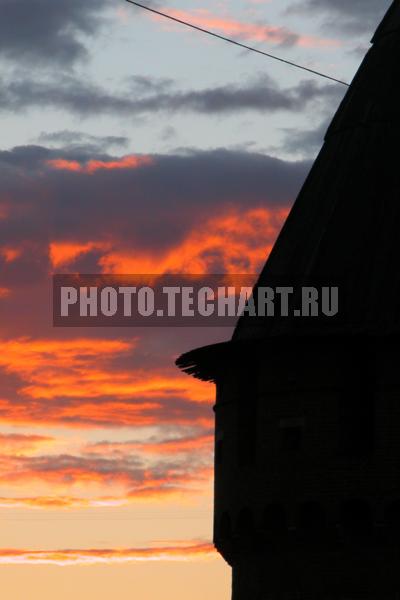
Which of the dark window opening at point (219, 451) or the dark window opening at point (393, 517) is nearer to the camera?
the dark window opening at point (393, 517)

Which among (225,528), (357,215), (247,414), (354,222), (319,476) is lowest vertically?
(225,528)

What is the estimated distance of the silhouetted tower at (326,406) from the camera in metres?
28.8

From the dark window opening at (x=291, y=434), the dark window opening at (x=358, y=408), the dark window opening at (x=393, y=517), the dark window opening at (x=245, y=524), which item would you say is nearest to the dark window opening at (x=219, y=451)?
the dark window opening at (x=245, y=524)

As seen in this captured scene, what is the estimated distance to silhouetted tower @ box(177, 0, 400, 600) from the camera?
28.8 meters

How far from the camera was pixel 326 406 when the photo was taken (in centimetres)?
2936

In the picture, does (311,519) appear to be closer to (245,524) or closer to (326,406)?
(245,524)

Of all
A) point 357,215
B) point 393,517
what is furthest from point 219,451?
point 357,215

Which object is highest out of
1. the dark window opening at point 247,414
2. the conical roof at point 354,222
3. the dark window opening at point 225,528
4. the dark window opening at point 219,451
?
the conical roof at point 354,222

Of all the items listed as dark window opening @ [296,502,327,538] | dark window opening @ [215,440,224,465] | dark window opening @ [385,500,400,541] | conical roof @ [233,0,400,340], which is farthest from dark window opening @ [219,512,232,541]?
dark window opening @ [385,500,400,541]

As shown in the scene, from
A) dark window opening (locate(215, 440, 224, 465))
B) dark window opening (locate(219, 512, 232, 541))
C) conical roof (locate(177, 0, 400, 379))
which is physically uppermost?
conical roof (locate(177, 0, 400, 379))

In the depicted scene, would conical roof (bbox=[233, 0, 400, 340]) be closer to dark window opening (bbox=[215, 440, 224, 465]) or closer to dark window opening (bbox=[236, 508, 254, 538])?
dark window opening (bbox=[215, 440, 224, 465])

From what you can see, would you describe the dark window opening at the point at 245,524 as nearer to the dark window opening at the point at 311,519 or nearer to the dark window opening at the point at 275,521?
the dark window opening at the point at 275,521

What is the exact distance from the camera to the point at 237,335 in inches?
1270

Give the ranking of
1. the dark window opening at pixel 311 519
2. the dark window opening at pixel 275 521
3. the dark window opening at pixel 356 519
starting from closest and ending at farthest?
the dark window opening at pixel 356 519
the dark window opening at pixel 311 519
the dark window opening at pixel 275 521
